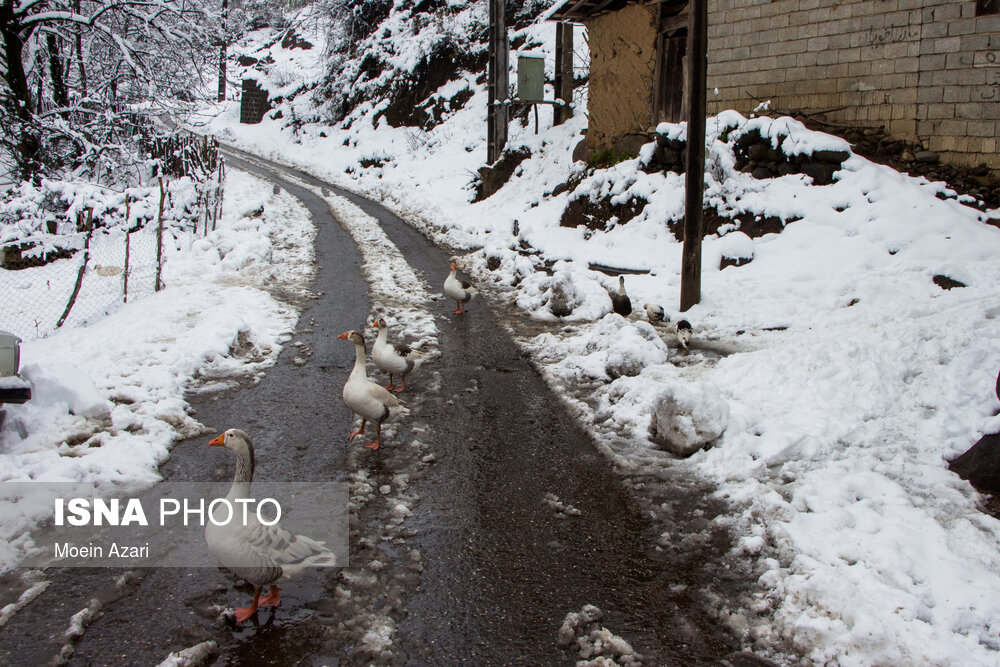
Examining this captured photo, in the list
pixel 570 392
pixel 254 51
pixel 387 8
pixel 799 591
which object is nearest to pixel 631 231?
pixel 570 392

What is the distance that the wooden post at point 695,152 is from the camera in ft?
28.8

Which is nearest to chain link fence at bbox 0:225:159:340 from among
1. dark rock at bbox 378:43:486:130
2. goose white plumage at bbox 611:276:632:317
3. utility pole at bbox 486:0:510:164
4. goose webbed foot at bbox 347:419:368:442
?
goose webbed foot at bbox 347:419:368:442

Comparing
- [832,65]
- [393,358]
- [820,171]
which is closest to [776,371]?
[393,358]

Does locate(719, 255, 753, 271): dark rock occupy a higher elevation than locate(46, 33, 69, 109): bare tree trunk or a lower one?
lower

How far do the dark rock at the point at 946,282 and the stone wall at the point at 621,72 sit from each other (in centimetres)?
835

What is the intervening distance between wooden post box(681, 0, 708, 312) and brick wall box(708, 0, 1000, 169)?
4.31 metres

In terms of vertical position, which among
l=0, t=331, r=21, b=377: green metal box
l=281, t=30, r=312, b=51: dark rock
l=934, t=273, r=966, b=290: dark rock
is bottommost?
l=0, t=331, r=21, b=377: green metal box

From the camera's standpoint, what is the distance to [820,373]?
6293 millimetres

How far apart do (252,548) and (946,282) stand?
8781 millimetres

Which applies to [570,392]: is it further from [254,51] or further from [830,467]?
[254,51]

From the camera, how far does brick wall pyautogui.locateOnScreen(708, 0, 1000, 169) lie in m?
10.0

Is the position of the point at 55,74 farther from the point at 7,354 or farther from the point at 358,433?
the point at 358,433

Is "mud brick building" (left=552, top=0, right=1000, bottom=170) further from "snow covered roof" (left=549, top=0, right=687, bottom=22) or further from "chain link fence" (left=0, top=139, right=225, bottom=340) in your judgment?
"chain link fence" (left=0, top=139, right=225, bottom=340)

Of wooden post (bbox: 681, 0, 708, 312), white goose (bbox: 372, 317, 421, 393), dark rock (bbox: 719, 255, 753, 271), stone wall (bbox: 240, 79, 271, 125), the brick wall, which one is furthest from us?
stone wall (bbox: 240, 79, 271, 125)
